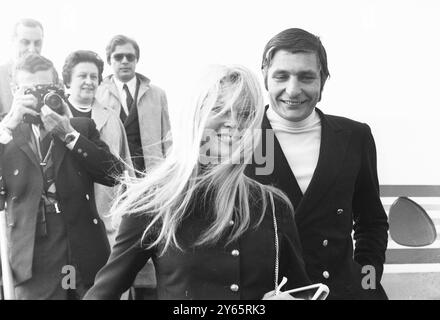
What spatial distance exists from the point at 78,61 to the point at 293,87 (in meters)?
0.83

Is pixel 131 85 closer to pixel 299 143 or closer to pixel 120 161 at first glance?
pixel 120 161

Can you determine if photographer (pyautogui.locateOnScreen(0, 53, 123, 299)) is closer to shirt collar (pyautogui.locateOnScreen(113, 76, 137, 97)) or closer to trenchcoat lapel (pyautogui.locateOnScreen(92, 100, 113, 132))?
trenchcoat lapel (pyautogui.locateOnScreen(92, 100, 113, 132))

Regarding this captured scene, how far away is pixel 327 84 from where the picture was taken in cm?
233

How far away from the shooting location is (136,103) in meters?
2.23

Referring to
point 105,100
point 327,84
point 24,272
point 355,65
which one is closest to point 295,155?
point 327,84

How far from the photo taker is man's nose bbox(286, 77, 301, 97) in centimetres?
216

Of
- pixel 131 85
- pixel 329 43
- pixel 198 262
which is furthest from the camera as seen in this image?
pixel 329 43

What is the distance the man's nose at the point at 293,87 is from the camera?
7.08 ft

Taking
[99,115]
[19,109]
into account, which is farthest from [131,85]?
[19,109]

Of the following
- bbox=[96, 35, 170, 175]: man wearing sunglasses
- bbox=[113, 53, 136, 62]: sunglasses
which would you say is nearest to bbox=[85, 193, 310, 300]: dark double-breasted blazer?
bbox=[96, 35, 170, 175]: man wearing sunglasses

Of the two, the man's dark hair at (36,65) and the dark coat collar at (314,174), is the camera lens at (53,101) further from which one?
the dark coat collar at (314,174)

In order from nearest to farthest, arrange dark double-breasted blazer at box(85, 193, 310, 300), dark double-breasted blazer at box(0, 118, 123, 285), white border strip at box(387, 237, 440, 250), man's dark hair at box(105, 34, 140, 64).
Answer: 1. dark double-breasted blazer at box(85, 193, 310, 300)
2. dark double-breasted blazer at box(0, 118, 123, 285)
3. man's dark hair at box(105, 34, 140, 64)
4. white border strip at box(387, 237, 440, 250)

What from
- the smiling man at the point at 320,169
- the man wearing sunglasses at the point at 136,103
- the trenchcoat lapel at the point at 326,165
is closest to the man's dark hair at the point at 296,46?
the smiling man at the point at 320,169

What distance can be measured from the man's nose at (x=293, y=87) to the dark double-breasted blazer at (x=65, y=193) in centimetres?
72
